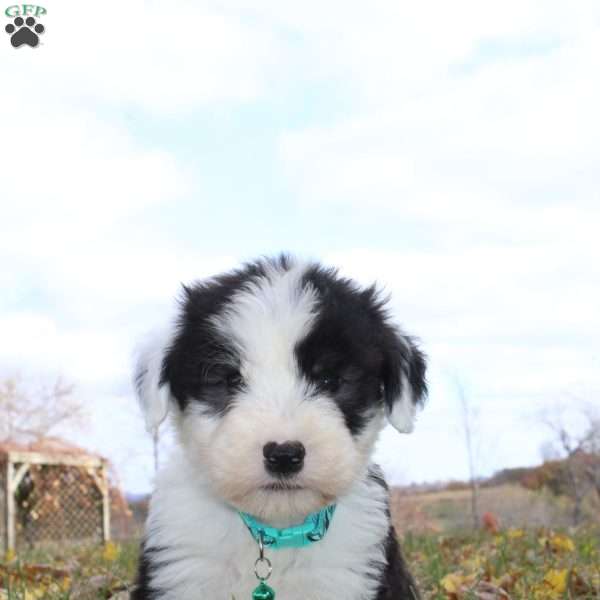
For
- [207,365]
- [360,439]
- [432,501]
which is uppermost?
[207,365]

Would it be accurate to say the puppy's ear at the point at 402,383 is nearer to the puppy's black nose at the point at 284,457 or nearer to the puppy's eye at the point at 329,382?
the puppy's eye at the point at 329,382

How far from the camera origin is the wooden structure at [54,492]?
20.4m

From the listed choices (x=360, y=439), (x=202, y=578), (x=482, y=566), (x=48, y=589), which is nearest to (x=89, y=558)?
(x=48, y=589)

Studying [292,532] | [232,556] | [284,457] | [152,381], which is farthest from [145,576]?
[284,457]

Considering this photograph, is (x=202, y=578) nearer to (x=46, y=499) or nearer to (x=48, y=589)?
(x=48, y=589)

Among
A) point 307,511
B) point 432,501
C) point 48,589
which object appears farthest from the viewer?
point 432,501

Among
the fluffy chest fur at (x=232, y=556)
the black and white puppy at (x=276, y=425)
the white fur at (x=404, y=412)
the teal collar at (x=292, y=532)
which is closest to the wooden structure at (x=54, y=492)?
the fluffy chest fur at (x=232, y=556)

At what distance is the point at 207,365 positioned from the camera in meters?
3.99

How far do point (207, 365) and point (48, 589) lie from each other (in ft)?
7.90

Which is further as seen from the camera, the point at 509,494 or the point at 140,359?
the point at 509,494

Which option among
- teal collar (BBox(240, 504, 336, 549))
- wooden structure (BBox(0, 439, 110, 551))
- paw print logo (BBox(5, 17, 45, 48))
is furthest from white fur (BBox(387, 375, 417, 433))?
wooden structure (BBox(0, 439, 110, 551))

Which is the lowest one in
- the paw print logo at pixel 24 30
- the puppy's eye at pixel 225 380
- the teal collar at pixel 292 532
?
the teal collar at pixel 292 532

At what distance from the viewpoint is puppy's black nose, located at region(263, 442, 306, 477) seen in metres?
3.45

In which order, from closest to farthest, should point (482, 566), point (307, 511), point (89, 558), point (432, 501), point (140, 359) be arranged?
1. point (307, 511)
2. point (140, 359)
3. point (482, 566)
4. point (89, 558)
5. point (432, 501)
